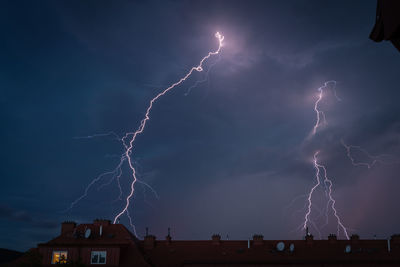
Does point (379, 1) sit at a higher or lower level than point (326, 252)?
higher

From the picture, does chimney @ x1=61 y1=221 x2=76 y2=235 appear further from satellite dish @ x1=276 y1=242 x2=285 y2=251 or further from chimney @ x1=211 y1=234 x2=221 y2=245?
satellite dish @ x1=276 y1=242 x2=285 y2=251

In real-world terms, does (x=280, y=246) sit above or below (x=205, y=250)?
above

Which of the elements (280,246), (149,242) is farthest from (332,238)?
(149,242)

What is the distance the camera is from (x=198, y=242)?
132ft

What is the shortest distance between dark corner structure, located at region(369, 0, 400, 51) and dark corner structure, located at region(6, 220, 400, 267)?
30018 mm

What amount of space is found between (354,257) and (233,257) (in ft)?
35.1

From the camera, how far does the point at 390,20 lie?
7340mm

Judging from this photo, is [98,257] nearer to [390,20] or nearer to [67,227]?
[67,227]

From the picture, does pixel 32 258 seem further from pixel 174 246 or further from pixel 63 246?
pixel 174 246

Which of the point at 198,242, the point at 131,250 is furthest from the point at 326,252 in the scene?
the point at 131,250

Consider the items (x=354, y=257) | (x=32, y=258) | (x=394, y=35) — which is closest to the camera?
(x=394, y=35)

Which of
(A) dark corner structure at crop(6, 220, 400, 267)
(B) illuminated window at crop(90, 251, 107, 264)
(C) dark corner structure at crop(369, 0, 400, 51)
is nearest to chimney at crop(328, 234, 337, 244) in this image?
(A) dark corner structure at crop(6, 220, 400, 267)

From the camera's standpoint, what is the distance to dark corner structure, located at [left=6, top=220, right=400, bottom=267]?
35.2 meters

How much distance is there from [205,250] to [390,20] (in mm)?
34022
